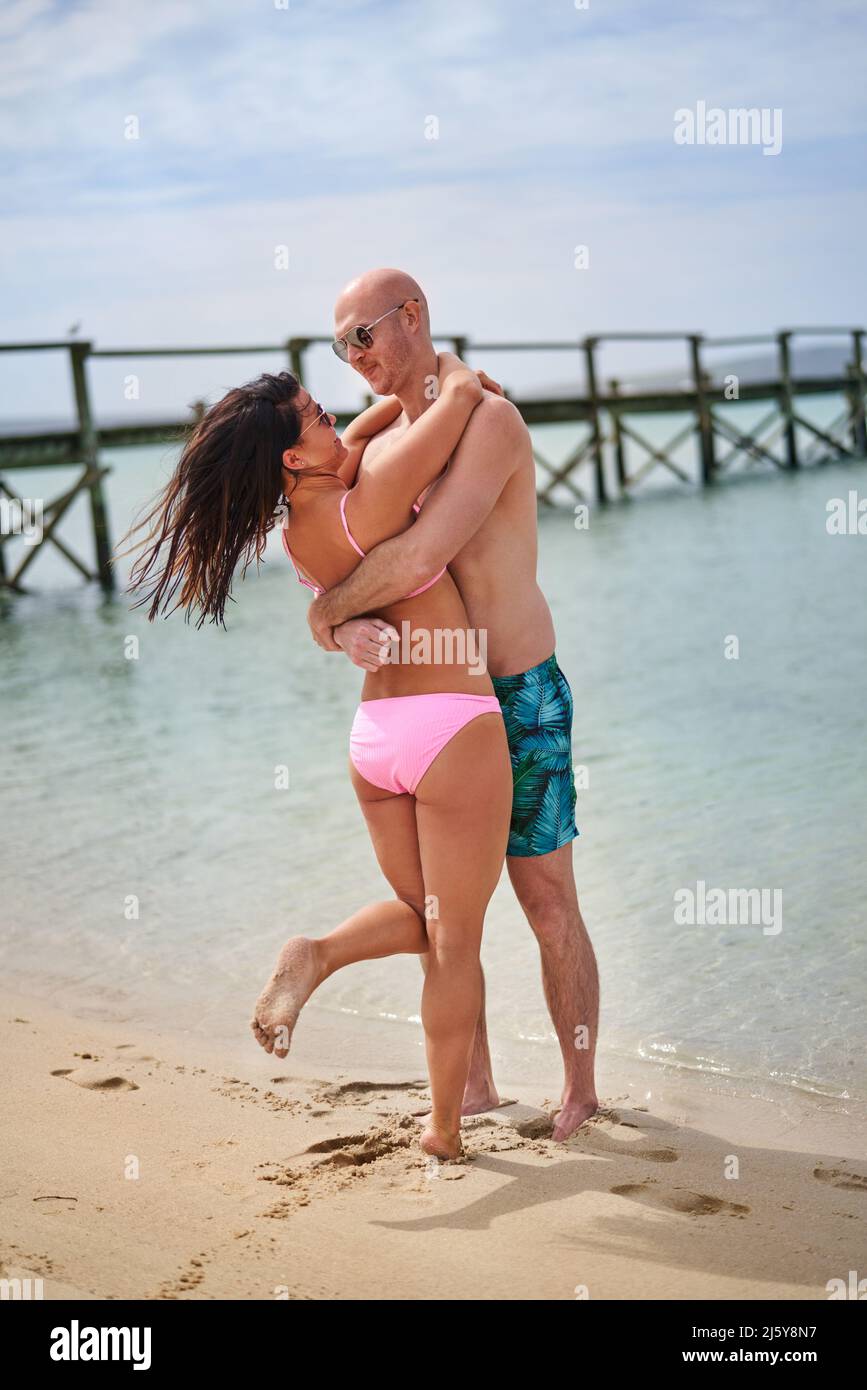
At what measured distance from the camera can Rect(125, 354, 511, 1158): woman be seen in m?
3.11

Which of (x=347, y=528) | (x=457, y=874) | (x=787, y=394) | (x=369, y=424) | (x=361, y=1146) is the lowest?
(x=361, y=1146)

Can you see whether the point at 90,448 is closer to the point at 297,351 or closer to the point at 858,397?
the point at 297,351

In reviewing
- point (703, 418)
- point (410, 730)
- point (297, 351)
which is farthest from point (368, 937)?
point (703, 418)

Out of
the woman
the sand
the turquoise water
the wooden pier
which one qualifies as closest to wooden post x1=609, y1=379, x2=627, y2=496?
the wooden pier

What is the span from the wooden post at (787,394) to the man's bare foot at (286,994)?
1126 inches

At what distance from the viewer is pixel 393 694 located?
3.25 meters

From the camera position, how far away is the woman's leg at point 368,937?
304 cm

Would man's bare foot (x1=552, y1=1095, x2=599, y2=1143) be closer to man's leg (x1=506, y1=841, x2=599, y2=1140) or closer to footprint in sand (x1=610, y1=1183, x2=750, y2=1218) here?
man's leg (x1=506, y1=841, x2=599, y2=1140)

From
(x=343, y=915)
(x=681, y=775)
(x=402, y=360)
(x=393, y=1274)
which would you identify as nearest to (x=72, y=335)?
(x=681, y=775)

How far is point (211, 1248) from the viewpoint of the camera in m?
2.83

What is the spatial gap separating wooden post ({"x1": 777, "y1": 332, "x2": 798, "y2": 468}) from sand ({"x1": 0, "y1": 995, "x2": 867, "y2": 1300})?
28.0 m

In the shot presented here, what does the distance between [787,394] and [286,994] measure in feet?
101

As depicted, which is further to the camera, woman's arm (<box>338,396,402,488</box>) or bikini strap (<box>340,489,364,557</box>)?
woman's arm (<box>338,396,402,488</box>)

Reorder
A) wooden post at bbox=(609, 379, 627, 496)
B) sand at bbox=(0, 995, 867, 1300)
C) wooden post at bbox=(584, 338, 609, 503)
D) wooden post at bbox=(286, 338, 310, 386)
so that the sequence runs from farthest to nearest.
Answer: wooden post at bbox=(609, 379, 627, 496)
wooden post at bbox=(584, 338, 609, 503)
wooden post at bbox=(286, 338, 310, 386)
sand at bbox=(0, 995, 867, 1300)
